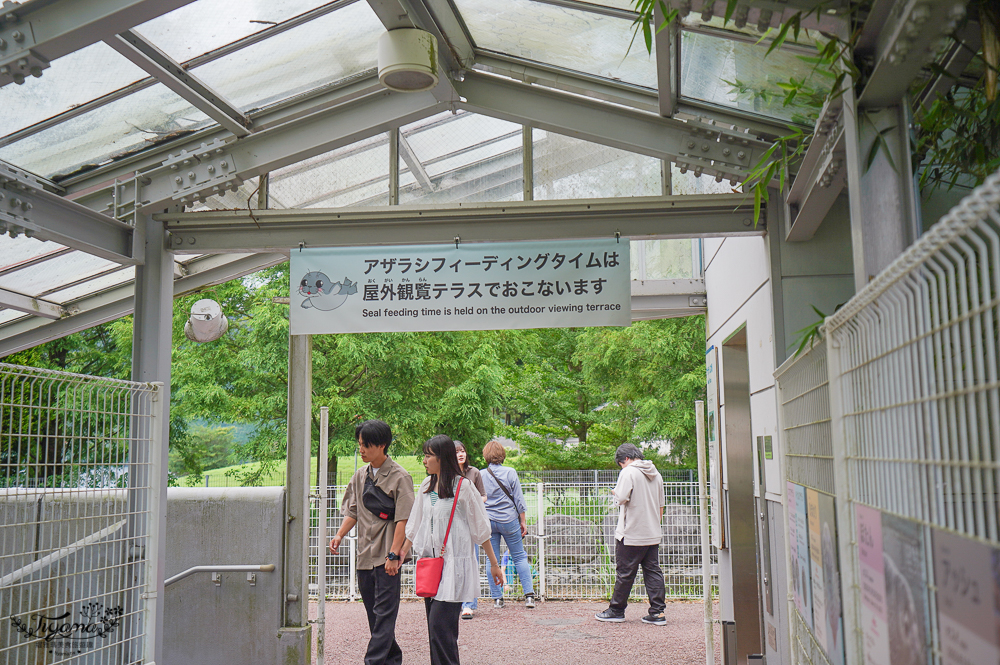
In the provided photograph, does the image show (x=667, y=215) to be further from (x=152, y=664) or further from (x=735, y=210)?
(x=152, y=664)

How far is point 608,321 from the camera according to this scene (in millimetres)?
5621

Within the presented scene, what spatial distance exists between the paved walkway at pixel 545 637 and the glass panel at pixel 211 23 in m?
5.22

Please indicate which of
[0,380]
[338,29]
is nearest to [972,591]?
[0,380]

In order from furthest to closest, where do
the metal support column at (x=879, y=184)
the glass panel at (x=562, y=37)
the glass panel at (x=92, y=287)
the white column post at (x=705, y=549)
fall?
the glass panel at (x=92, y=287)
the white column post at (x=705, y=549)
the glass panel at (x=562, y=37)
the metal support column at (x=879, y=184)

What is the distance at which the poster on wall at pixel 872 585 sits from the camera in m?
2.04

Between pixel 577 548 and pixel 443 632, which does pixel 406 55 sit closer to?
pixel 443 632

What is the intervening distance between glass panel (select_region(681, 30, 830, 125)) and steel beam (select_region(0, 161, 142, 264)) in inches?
150

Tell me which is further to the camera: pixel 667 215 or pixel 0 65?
pixel 667 215

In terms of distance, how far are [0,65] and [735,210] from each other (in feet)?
13.9

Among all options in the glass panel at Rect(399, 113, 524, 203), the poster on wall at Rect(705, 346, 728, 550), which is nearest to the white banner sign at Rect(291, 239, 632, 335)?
the glass panel at Rect(399, 113, 524, 203)

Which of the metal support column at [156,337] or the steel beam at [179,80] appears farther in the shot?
the metal support column at [156,337]

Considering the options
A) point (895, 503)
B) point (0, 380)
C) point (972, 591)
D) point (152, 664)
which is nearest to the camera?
point (972, 591)

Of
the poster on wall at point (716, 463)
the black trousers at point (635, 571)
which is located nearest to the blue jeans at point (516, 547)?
the black trousers at point (635, 571)

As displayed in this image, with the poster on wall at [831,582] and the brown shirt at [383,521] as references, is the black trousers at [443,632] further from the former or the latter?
the poster on wall at [831,582]
